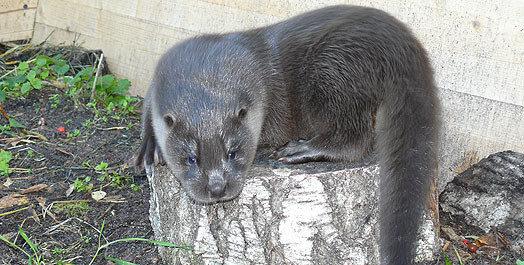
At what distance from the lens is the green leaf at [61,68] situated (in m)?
4.30

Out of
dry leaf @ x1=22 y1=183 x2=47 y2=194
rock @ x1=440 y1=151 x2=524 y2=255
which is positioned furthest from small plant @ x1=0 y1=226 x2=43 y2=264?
rock @ x1=440 y1=151 x2=524 y2=255

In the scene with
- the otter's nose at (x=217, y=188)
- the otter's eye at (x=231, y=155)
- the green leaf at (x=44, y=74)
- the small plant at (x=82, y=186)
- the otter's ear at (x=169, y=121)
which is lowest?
the small plant at (x=82, y=186)

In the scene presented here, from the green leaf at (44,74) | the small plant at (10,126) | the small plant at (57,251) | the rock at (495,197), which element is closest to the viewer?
the small plant at (57,251)

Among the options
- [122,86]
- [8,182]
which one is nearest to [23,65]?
[122,86]

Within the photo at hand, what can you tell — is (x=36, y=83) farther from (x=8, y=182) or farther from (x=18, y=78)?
(x=8, y=182)

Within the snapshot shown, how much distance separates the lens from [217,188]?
231 cm

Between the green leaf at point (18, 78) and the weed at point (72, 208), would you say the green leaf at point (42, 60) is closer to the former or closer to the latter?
the green leaf at point (18, 78)

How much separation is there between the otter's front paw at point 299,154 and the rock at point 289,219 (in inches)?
1.5

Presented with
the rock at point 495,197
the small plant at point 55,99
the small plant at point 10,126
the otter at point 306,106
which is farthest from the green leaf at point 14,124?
the rock at point 495,197

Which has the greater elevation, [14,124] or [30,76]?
[30,76]

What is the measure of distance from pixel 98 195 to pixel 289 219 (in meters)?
1.33

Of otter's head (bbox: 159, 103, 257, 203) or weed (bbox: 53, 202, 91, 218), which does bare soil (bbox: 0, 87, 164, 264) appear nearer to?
weed (bbox: 53, 202, 91, 218)

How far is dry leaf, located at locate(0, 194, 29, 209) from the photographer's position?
10.3 feet

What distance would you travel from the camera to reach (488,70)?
319 cm
